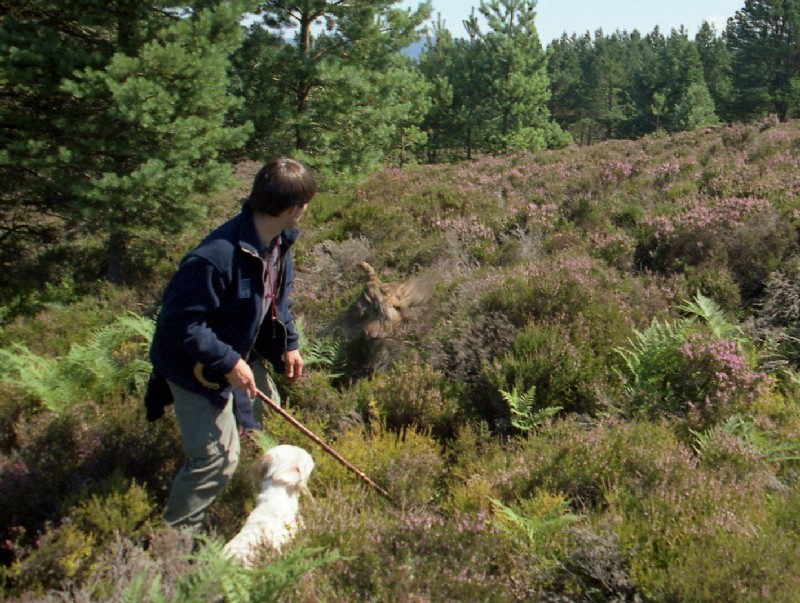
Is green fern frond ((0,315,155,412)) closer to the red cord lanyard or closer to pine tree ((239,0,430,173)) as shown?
the red cord lanyard

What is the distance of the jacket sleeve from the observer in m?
2.67

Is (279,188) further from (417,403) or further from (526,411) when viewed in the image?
(526,411)

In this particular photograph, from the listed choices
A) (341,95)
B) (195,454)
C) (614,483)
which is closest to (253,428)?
(195,454)

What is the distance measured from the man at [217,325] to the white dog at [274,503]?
208 millimetres

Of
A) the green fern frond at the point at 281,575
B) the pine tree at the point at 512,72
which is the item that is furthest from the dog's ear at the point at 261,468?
the pine tree at the point at 512,72

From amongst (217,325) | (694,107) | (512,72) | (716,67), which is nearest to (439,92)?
(512,72)

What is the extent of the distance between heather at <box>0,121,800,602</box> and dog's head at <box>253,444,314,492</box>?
23 cm

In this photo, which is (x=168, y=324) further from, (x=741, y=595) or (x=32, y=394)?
(x=741, y=595)

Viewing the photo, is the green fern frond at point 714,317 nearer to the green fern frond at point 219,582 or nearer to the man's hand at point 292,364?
the man's hand at point 292,364

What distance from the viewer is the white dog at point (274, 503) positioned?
2.78m

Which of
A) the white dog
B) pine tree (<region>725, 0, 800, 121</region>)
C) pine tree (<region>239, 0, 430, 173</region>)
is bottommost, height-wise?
the white dog

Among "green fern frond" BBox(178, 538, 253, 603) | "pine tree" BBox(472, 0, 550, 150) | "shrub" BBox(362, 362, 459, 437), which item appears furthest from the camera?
"pine tree" BBox(472, 0, 550, 150)

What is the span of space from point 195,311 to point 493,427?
105 inches

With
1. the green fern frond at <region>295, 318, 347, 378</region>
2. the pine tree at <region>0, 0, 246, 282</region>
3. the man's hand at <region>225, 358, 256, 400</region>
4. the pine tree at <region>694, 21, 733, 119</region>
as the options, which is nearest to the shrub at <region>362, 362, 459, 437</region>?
the green fern frond at <region>295, 318, 347, 378</region>
